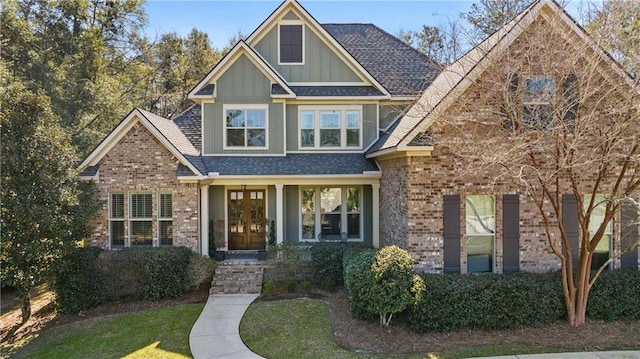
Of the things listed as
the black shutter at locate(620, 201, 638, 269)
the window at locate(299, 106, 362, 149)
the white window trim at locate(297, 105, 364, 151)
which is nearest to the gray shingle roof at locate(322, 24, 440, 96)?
the white window trim at locate(297, 105, 364, 151)

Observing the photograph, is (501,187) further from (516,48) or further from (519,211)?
(516,48)

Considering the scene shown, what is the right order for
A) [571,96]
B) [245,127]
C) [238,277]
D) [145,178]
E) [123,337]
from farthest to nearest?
[245,127], [145,178], [238,277], [123,337], [571,96]

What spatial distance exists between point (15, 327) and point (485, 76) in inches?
547

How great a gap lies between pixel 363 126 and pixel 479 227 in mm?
6209

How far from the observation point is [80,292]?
10.6 meters

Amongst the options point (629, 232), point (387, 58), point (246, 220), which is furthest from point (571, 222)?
point (246, 220)

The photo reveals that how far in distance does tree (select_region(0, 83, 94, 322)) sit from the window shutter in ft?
40.4

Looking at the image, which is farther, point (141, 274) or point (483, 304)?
point (141, 274)

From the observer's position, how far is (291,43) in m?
14.7

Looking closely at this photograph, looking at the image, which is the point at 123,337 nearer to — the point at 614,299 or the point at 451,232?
the point at 451,232

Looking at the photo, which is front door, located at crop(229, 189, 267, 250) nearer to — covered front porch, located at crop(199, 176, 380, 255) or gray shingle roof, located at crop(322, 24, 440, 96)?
covered front porch, located at crop(199, 176, 380, 255)

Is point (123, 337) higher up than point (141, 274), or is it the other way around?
point (141, 274)

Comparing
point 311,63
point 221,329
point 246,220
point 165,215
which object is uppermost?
point 311,63

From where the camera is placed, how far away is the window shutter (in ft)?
24.3
